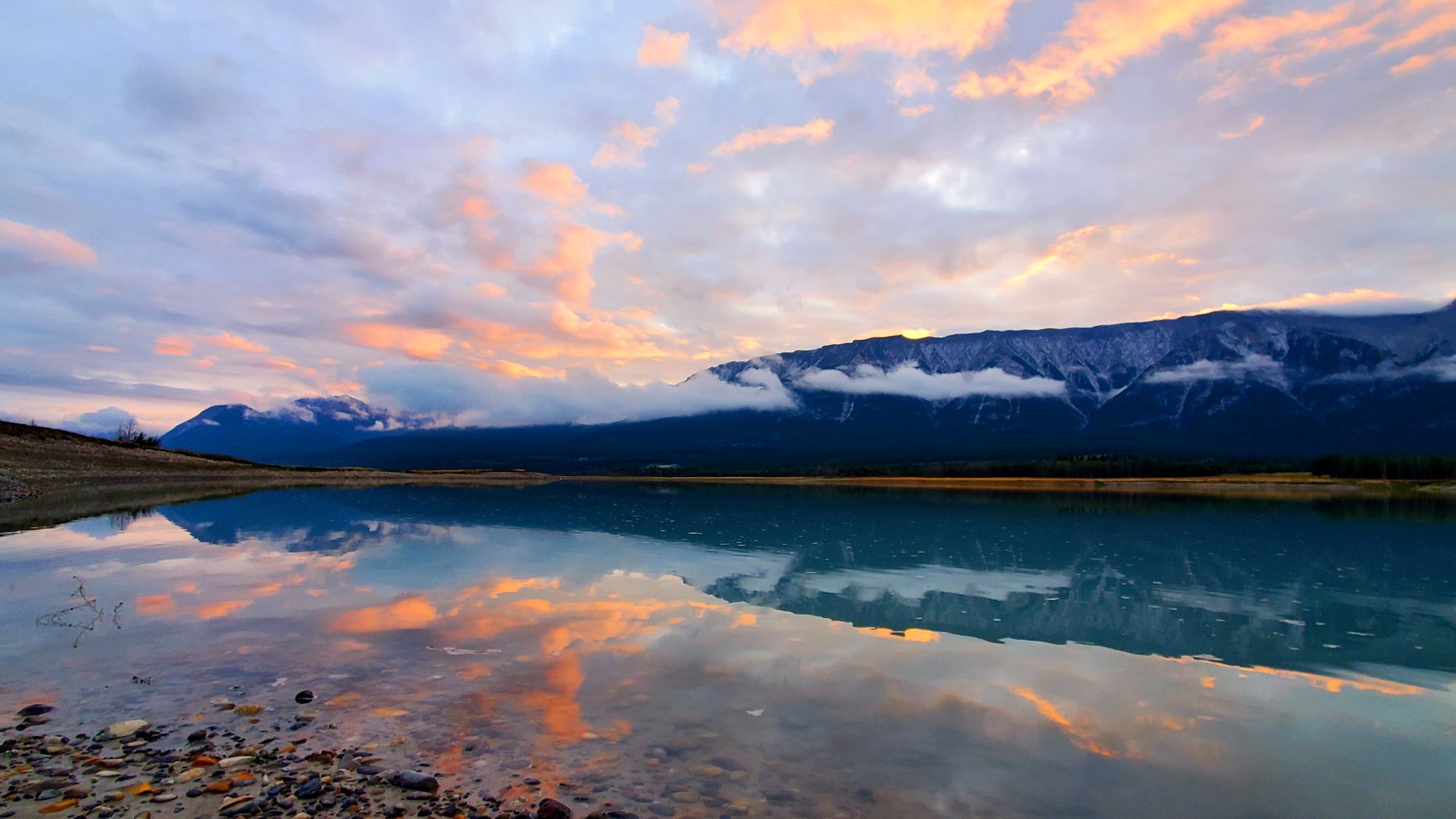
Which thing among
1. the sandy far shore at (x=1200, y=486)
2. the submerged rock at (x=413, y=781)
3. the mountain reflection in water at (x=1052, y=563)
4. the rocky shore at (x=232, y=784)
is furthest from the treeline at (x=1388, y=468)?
the submerged rock at (x=413, y=781)

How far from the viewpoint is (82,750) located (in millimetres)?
8344

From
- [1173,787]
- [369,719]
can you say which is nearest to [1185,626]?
[1173,787]

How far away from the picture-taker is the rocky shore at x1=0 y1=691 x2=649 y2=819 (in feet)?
22.9

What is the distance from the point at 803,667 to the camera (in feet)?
43.7

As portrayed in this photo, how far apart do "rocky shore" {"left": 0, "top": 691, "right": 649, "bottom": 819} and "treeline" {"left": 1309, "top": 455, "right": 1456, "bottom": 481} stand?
461ft

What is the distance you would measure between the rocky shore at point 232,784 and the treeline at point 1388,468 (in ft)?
461

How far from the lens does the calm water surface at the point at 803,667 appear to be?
8.62 m

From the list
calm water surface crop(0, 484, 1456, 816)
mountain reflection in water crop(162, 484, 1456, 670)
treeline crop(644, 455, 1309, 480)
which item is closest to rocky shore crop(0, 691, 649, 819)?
calm water surface crop(0, 484, 1456, 816)

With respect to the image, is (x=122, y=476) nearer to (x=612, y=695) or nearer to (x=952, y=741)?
(x=612, y=695)

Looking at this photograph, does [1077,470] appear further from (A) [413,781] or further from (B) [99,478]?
(B) [99,478]

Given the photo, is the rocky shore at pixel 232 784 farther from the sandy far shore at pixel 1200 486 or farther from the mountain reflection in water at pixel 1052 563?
the sandy far shore at pixel 1200 486

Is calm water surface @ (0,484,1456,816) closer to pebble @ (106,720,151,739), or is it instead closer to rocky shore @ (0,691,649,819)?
pebble @ (106,720,151,739)

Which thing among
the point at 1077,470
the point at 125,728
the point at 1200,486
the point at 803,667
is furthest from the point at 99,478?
the point at 1200,486

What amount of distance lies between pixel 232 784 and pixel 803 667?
9.05 m
